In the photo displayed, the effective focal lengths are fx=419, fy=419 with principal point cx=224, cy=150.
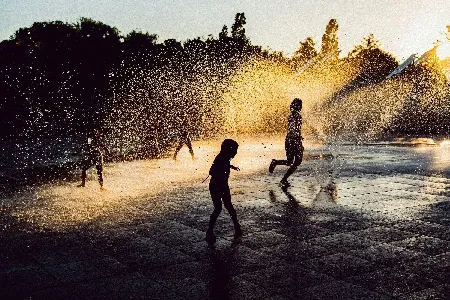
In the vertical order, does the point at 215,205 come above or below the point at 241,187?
above

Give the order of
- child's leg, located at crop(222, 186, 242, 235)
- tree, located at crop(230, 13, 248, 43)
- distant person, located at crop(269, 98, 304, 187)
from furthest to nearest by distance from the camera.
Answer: tree, located at crop(230, 13, 248, 43) → distant person, located at crop(269, 98, 304, 187) → child's leg, located at crop(222, 186, 242, 235)

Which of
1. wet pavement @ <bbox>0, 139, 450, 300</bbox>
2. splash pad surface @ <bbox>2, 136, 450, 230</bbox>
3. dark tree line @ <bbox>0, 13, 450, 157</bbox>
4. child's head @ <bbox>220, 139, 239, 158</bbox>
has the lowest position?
wet pavement @ <bbox>0, 139, 450, 300</bbox>

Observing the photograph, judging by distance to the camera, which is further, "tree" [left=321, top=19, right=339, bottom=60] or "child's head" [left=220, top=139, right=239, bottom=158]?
"tree" [left=321, top=19, right=339, bottom=60]

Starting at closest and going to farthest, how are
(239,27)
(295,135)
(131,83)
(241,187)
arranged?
(295,135) → (241,187) → (131,83) → (239,27)

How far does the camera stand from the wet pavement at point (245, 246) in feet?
14.0

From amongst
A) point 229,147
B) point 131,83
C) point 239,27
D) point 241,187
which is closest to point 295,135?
point 241,187

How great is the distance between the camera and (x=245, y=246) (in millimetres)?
5574

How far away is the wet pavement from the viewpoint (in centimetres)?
427

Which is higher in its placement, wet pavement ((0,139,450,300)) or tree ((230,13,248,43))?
tree ((230,13,248,43))

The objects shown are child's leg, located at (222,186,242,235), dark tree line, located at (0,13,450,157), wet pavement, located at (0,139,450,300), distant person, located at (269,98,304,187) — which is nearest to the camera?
wet pavement, located at (0,139,450,300)

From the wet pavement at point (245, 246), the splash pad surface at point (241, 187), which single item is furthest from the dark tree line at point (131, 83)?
the wet pavement at point (245, 246)

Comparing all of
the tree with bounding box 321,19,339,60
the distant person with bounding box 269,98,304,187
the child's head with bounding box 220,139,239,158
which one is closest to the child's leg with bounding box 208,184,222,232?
the child's head with bounding box 220,139,239,158

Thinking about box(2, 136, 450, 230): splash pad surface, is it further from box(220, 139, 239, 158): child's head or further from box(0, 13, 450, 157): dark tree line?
box(0, 13, 450, 157): dark tree line

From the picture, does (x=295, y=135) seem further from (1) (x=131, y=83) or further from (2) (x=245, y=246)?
(1) (x=131, y=83)
